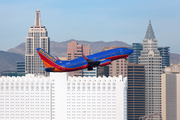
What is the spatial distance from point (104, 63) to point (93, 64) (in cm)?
566

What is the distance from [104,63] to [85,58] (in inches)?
383

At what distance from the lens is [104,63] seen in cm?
19962

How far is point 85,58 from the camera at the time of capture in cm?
19762

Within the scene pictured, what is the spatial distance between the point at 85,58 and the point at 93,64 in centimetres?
482

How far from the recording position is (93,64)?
7790 inches
